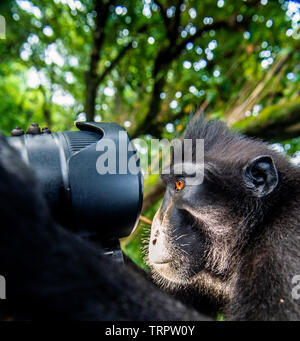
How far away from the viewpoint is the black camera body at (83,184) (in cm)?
108

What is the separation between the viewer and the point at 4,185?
78cm

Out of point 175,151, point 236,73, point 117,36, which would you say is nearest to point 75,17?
point 117,36

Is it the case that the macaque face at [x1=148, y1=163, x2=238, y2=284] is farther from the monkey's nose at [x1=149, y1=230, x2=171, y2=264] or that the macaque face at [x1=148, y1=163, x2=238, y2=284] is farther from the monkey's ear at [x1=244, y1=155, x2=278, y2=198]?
the monkey's ear at [x1=244, y1=155, x2=278, y2=198]

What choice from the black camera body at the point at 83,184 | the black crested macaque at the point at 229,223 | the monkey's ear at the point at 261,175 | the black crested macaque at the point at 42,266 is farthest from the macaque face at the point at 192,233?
the black crested macaque at the point at 42,266

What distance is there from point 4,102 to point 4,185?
5.42m

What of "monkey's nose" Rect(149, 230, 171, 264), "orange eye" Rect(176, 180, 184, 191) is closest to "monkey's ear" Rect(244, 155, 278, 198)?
"orange eye" Rect(176, 180, 184, 191)

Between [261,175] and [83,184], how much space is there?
3.83 ft

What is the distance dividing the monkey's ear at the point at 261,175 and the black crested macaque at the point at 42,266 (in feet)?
3.82

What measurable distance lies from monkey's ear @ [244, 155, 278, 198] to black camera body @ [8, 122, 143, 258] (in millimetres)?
902

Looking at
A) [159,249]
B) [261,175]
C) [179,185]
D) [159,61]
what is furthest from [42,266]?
[159,61]

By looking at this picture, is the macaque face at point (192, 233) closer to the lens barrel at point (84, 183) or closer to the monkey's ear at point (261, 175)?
the monkey's ear at point (261, 175)

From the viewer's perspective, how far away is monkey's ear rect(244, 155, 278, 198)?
1.77 m
